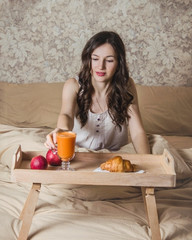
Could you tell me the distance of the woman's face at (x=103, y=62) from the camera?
187cm

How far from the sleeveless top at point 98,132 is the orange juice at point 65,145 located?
→ 74 centimetres

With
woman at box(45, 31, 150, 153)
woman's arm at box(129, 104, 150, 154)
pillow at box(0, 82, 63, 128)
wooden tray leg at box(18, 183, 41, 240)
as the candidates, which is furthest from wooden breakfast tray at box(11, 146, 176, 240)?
pillow at box(0, 82, 63, 128)

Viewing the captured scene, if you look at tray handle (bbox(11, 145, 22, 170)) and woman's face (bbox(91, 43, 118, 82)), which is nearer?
tray handle (bbox(11, 145, 22, 170))

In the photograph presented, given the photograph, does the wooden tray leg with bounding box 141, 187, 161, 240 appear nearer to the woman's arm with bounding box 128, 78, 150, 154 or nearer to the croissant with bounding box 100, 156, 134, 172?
the croissant with bounding box 100, 156, 134, 172

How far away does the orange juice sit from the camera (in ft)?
4.25

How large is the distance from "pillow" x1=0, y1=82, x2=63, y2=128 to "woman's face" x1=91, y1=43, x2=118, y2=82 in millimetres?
909

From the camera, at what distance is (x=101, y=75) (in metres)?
1.89

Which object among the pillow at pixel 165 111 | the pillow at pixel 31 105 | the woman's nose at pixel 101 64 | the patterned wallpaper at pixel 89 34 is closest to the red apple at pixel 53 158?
the woman's nose at pixel 101 64

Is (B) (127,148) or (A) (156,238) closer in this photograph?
(A) (156,238)

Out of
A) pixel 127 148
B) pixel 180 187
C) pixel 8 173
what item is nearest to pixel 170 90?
pixel 127 148

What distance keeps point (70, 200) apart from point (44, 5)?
214 cm

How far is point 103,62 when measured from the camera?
6.11 feet

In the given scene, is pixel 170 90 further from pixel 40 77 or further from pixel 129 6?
pixel 40 77

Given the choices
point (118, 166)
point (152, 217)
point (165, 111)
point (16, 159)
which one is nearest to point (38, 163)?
point (16, 159)
